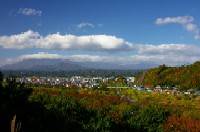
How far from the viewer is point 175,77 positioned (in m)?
112

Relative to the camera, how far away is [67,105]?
39.7 m

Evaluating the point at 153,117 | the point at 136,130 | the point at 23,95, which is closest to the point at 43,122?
the point at 23,95

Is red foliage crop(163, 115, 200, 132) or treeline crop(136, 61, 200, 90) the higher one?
treeline crop(136, 61, 200, 90)

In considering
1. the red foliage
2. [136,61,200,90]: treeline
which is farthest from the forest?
[136,61,200,90]: treeline

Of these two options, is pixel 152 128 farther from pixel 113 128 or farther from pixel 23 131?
pixel 23 131

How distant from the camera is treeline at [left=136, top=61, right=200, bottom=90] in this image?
101m

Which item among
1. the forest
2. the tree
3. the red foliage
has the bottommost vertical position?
the red foliage

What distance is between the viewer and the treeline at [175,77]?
100844 mm

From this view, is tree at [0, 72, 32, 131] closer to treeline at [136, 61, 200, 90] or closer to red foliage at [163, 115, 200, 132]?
red foliage at [163, 115, 200, 132]

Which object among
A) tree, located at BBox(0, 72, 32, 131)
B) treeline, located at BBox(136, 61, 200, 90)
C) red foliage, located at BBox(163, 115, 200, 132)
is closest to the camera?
tree, located at BBox(0, 72, 32, 131)

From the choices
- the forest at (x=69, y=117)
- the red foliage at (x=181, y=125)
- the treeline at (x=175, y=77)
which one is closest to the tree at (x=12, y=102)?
the forest at (x=69, y=117)

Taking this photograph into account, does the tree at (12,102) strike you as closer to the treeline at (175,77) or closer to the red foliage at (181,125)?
the red foliage at (181,125)

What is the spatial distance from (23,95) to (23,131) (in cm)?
226

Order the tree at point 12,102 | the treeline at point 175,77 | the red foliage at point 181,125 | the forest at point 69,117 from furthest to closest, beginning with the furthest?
the treeline at point 175,77, the red foliage at point 181,125, the forest at point 69,117, the tree at point 12,102
